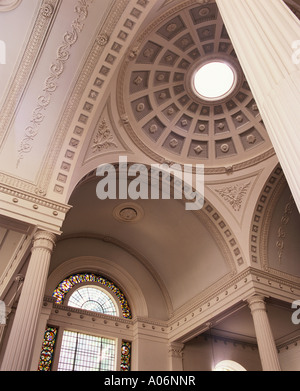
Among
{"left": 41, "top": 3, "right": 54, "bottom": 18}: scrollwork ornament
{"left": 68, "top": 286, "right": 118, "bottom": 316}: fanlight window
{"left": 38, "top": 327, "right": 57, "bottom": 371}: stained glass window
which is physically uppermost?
{"left": 41, "top": 3, "right": 54, "bottom": 18}: scrollwork ornament

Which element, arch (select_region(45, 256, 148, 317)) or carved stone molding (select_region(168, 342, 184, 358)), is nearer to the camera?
carved stone molding (select_region(168, 342, 184, 358))

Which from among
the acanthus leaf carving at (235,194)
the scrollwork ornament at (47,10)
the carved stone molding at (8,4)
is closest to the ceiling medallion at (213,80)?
the acanthus leaf carving at (235,194)

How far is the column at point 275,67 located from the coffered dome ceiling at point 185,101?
6424 mm

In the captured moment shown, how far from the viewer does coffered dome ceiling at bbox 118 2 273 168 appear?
10.4 metres

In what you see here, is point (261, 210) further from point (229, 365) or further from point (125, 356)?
point (125, 356)

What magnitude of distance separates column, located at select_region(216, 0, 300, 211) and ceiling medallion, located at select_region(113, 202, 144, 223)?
8806 millimetres

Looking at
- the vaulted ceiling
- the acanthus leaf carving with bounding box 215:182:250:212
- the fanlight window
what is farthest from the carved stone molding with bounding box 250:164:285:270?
the fanlight window

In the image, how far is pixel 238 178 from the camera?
40.2 feet

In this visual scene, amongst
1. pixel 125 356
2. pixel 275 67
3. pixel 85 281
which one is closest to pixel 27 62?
pixel 275 67

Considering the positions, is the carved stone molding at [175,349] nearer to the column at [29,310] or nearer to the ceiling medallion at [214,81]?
the column at [29,310]

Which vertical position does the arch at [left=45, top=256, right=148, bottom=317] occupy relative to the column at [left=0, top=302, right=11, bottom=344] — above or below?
above

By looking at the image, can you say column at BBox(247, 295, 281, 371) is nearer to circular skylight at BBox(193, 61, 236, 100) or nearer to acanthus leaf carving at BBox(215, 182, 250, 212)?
acanthus leaf carving at BBox(215, 182, 250, 212)

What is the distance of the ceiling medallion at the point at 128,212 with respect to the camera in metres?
12.6

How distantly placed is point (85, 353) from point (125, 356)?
55.1 inches
